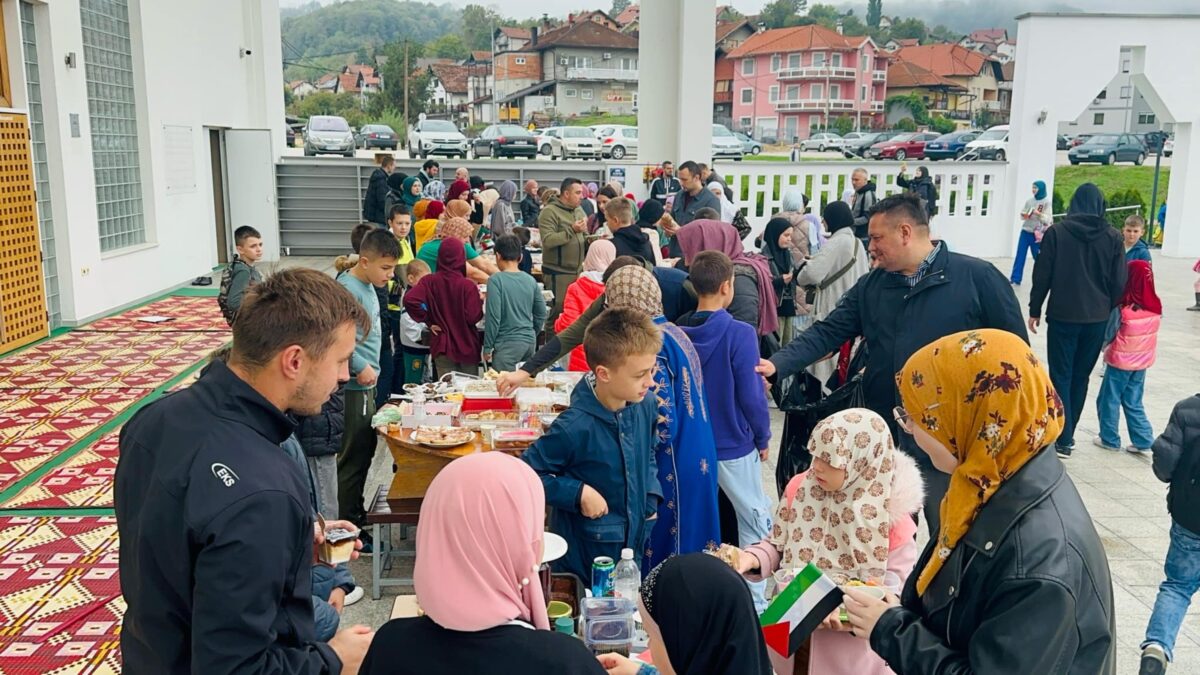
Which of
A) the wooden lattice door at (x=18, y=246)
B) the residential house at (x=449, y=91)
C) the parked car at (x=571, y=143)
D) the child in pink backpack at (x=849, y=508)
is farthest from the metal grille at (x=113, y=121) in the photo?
the residential house at (x=449, y=91)

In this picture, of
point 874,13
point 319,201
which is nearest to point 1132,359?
point 319,201

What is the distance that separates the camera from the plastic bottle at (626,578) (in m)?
3.07

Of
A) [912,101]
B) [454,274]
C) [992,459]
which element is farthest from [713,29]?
[912,101]

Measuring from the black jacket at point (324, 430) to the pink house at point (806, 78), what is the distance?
76.9 metres

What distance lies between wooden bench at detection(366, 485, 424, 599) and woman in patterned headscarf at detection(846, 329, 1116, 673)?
9.17 feet

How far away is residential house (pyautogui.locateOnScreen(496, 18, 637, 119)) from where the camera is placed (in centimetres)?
7994

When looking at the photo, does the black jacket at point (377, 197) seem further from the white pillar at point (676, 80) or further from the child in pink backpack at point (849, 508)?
the child in pink backpack at point (849, 508)

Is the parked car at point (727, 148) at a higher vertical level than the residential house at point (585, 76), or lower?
lower

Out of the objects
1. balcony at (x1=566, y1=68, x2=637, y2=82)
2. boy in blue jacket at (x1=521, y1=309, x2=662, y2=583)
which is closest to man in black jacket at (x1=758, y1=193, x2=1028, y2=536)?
boy in blue jacket at (x1=521, y1=309, x2=662, y2=583)

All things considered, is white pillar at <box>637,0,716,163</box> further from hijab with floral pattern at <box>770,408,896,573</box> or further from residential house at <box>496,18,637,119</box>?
residential house at <box>496,18,637,119</box>

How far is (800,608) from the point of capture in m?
2.40

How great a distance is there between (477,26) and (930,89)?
60314mm

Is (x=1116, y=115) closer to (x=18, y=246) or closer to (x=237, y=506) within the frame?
(x=18, y=246)

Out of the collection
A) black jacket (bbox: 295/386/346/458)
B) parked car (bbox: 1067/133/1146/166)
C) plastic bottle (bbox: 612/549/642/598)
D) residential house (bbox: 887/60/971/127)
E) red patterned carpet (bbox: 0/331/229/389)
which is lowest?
red patterned carpet (bbox: 0/331/229/389)
